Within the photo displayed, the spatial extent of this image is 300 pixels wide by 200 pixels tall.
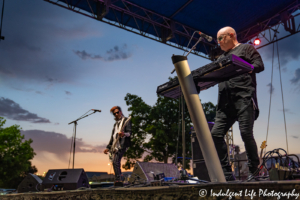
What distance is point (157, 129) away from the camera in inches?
806

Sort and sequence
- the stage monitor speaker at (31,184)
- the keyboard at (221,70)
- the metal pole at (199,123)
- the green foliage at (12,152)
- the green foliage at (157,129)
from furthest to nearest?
the green foliage at (12,152), the green foliage at (157,129), the stage monitor speaker at (31,184), the keyboard at (221,70), the metal pole at (199,123)

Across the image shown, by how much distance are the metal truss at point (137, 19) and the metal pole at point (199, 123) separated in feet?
21.1

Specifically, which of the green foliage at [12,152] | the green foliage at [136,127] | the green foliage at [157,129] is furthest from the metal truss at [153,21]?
the green foliage at [12,152]

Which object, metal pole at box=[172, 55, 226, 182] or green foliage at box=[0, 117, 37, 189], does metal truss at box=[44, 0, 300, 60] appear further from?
green foliage at box=[0, 117, 37, 189]

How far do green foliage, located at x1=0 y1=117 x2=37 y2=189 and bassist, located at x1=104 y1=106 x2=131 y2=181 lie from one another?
22863mm

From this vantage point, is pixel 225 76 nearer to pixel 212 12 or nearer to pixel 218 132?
pixel 218 132

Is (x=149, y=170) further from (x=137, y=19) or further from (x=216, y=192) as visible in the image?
(x=137, y=19)

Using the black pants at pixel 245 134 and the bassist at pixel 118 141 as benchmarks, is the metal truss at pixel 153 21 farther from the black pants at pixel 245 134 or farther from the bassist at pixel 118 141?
the black pants at pixel 245 134

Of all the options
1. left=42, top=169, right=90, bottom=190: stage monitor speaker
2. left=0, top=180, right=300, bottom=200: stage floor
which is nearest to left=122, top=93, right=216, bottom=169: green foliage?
left=42, top=169, right=90, bottom=190: stage monitor speaker

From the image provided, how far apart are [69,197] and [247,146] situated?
1542 millimetres

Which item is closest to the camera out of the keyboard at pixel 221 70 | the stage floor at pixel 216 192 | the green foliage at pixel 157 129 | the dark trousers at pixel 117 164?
the stage floor at pixel 216 192

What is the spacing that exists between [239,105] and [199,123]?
2.32ft

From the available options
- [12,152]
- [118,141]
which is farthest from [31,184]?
[12,152]

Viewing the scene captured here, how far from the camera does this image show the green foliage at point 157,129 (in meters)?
20.1
